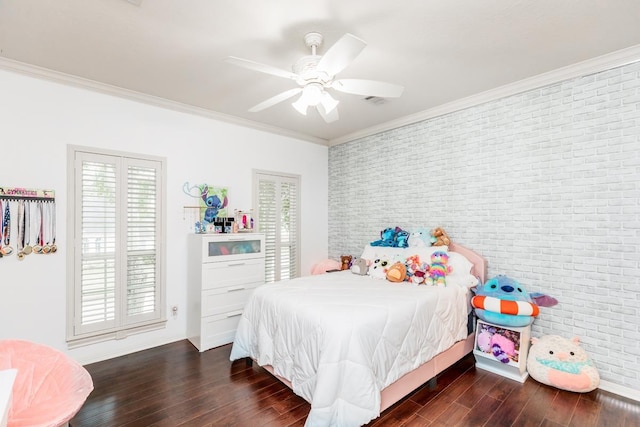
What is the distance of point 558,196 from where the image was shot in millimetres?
2695

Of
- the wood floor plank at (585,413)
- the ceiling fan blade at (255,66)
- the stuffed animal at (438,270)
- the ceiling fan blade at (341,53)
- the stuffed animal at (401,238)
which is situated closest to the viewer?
the ceiling fan blade at (341,53)

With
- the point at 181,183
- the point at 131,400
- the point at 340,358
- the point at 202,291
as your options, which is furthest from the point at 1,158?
the point at 340,358

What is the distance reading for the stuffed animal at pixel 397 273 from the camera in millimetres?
3064

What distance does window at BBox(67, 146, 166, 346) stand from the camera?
2.79 m

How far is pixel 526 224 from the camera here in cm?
287

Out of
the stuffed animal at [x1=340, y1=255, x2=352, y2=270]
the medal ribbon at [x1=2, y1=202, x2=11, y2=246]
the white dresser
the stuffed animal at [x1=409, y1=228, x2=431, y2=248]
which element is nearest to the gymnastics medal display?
the medal ribbon at [x1=2, y1=202, x2=11, y2=246]

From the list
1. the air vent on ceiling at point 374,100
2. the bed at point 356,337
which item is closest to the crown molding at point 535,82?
the air vent on ceiling at point 374,100

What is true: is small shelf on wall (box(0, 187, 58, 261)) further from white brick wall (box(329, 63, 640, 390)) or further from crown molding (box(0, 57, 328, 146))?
white brick wall (box(329, 63, 640, 390))

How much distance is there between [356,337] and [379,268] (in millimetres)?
1522

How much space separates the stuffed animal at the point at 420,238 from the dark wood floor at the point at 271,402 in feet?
4.27

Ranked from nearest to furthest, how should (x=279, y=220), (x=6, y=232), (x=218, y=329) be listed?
(x=6, y=232)
(x=218, y=329)
(x=279, y=220)

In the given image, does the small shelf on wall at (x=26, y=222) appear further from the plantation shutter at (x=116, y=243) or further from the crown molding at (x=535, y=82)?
the crown molding at (x=535, y=82)

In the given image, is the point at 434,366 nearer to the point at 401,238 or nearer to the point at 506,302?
the point at 506,302

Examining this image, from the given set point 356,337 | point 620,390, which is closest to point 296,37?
point 356,337
